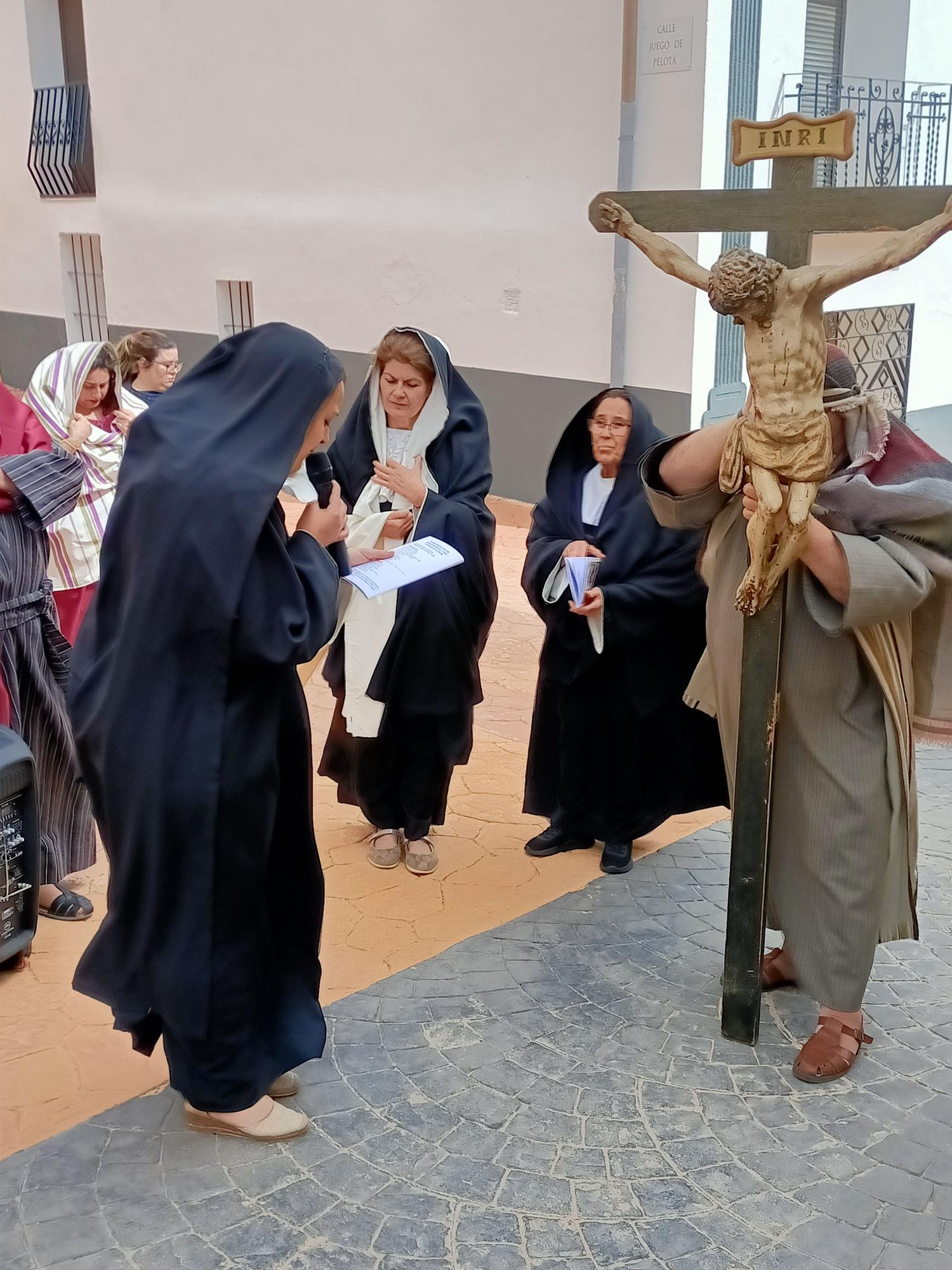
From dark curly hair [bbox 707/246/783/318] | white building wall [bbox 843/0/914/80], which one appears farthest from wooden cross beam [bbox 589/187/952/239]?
white building wall [bbox 843/0/914/80]

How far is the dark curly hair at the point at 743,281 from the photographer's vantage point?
10.1ft

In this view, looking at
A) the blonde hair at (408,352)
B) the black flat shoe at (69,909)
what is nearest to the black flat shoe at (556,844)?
the black flat shoe at (69,909)

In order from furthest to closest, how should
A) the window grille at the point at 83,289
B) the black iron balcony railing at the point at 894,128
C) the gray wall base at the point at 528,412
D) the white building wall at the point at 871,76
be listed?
the window grille at the point at 83,289 → the black iron balcony railing at the point at 894,128 → the gray wall base at the point at 528,412 → the white building wall at the point at 871,76

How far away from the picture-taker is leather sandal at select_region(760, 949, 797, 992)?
4113mm

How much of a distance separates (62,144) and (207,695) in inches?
617

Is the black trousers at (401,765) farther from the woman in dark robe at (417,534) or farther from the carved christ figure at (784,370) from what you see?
the carved christ figure at (784,370)

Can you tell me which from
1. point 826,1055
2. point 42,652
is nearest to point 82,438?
point 42,652

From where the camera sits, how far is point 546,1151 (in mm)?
3318

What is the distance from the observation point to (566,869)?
5105 mm

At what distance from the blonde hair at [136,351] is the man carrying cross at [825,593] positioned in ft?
13.4

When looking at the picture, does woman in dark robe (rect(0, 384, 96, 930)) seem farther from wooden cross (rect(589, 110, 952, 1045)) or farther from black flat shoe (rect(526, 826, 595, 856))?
wooden cross (rect(589, 110, 952, 1045))

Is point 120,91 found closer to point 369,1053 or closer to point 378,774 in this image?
point 378,774

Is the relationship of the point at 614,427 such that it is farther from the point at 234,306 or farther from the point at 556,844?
the point at 234,306

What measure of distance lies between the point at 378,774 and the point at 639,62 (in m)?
6.76
